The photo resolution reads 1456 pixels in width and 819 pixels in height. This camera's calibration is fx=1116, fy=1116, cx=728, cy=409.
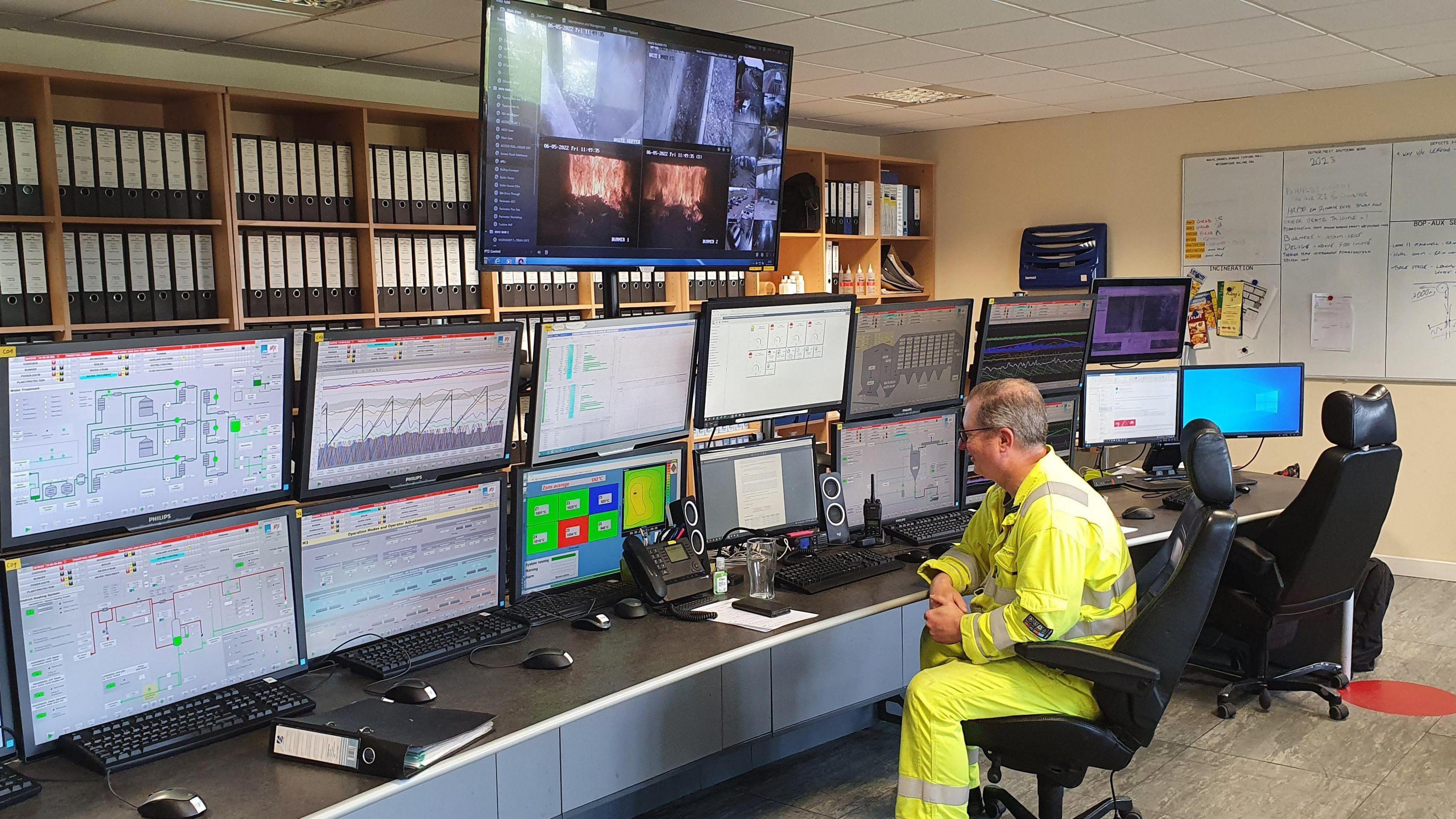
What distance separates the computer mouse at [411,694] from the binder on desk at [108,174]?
2686 mm

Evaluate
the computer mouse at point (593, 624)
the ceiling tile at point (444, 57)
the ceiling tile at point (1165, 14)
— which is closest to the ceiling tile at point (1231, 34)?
the ceiling tile at point (1165, 14)

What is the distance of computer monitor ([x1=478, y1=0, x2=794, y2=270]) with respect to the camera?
2.62 meters

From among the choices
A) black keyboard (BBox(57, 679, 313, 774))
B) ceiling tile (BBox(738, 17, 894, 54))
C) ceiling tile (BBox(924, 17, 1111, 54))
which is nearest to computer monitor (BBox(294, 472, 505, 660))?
black keyboard (BBox(57, 679, 313, 774))

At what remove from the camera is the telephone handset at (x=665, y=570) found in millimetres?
2691

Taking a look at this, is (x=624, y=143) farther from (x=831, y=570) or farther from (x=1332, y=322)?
(x=1332, y=322)

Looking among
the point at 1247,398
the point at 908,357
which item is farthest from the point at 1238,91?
the point at 908,357

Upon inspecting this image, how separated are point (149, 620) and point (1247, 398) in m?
4.16

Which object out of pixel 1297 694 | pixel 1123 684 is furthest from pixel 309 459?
pixel 1297 694

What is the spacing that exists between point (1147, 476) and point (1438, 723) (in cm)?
131

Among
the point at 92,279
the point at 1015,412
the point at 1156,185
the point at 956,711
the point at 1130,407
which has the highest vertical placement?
the point at 1156,185

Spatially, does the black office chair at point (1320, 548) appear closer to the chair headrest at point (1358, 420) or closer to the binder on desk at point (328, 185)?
the chair headrest at point (1358, 420)

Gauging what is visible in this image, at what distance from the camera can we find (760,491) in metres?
3.16

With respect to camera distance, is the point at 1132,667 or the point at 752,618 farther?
the point at 752,618

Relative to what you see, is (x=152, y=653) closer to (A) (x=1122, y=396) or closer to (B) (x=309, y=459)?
(B) (x=309, y=459)
